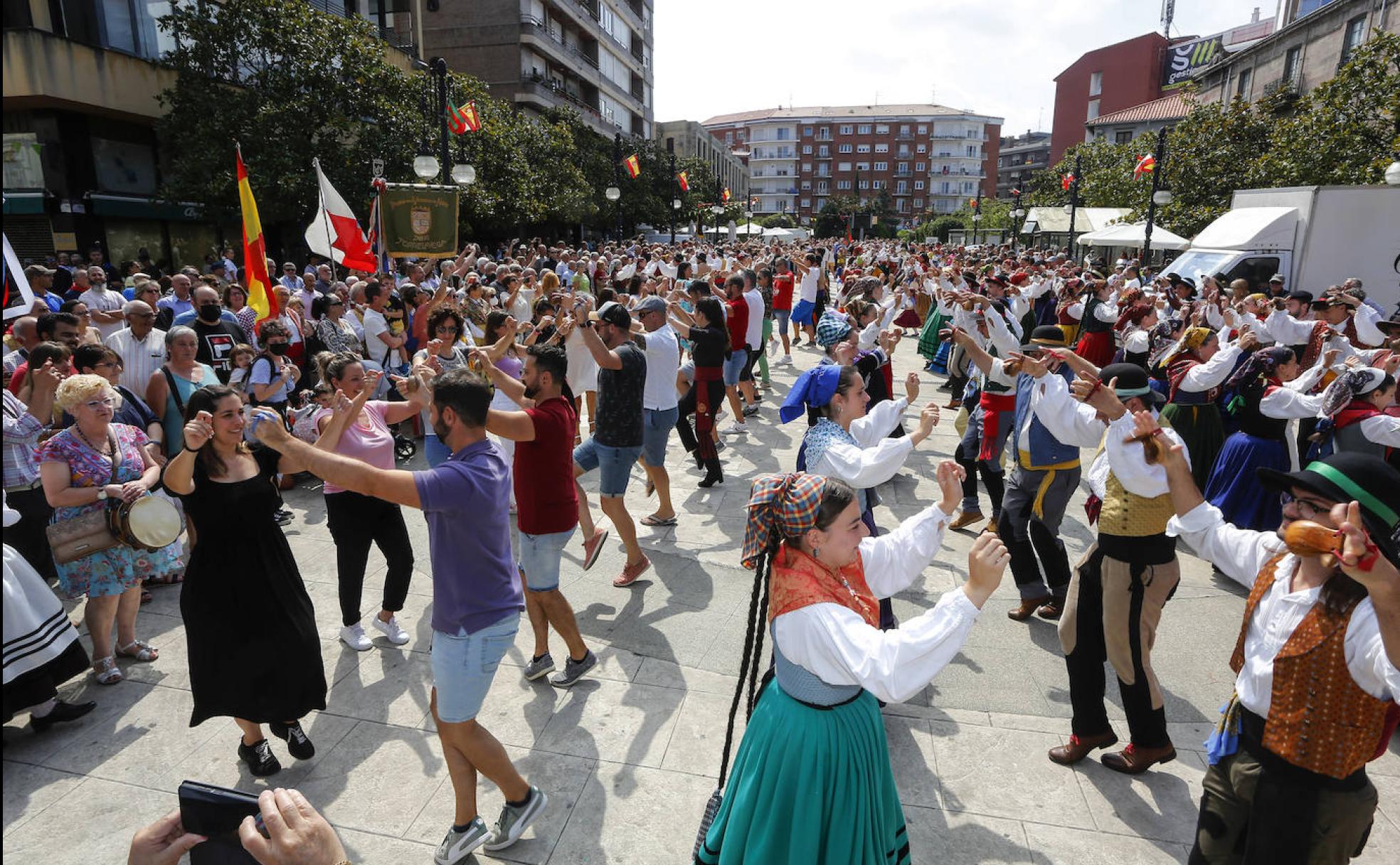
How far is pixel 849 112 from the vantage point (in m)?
112

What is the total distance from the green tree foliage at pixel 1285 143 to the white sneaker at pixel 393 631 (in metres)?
19.7

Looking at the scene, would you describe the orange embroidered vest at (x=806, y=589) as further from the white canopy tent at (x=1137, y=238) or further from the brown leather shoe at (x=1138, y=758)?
the white canopy tent at (x=1137, y=238)

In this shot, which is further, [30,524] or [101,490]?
[30,524]

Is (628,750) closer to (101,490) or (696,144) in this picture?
(101,490)

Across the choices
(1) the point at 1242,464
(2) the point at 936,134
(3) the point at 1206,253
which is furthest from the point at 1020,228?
(2) the point at 936,134

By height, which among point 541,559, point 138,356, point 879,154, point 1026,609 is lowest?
point 1026,609

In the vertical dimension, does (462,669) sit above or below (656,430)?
below

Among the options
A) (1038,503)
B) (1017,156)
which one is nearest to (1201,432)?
(1038,503)

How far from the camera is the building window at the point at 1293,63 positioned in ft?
101

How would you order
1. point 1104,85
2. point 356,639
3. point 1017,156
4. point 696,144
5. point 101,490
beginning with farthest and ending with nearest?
point 1017,156 → point 696,144 → point 1104,85 → point 356,639 → point 101,490

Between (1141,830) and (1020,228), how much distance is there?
42.7 meters

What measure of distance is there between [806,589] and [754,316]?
8.11 meters

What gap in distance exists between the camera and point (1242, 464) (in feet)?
20.1

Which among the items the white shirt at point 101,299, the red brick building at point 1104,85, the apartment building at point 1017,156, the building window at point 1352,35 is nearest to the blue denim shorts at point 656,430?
the white shirt at point 101,299
